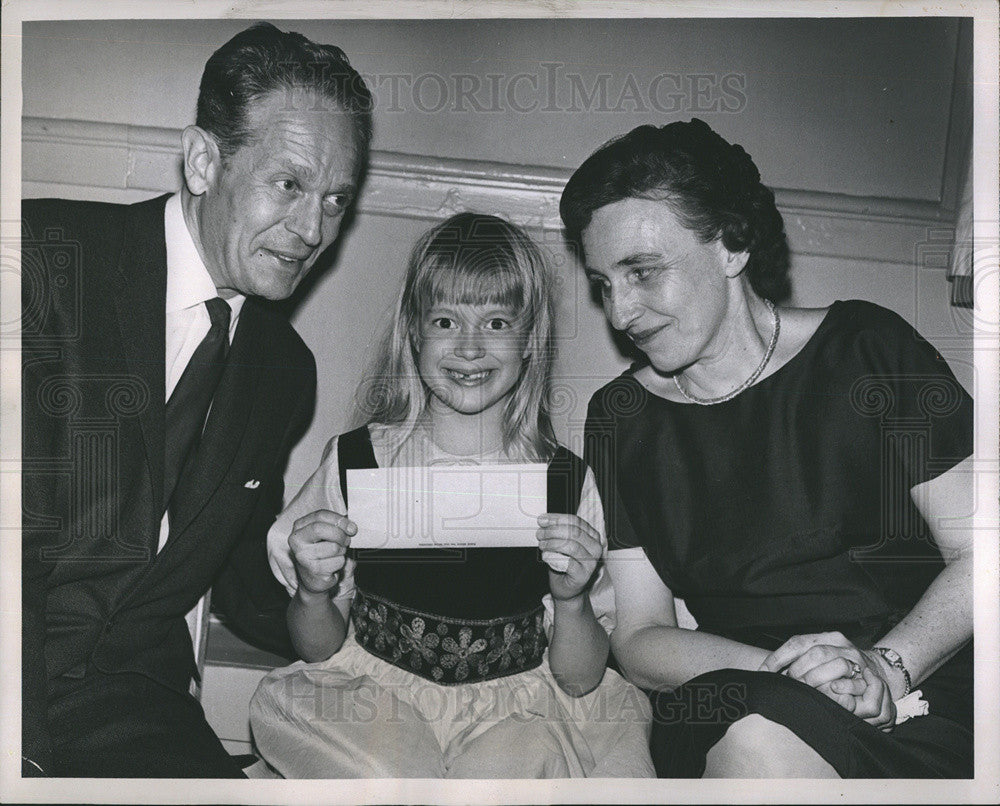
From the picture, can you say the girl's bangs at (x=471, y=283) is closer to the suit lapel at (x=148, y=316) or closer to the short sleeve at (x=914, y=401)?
the suit lapel at (x=148, y=316)

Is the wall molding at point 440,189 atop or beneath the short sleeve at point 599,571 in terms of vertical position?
atop

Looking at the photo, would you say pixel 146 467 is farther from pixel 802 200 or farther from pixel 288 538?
pixel 802 200

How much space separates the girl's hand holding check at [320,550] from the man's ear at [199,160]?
0.59 m

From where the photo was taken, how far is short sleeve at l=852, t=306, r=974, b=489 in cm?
173

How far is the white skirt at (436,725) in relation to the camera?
1.67 m

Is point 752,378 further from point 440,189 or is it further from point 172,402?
point 172,402

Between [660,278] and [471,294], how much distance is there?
31cm

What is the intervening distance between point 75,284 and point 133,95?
34 cm

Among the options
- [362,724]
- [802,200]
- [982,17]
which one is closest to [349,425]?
[362,724]

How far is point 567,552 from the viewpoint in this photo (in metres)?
1.67

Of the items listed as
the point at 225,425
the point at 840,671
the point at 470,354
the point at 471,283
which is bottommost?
the point at 840,671

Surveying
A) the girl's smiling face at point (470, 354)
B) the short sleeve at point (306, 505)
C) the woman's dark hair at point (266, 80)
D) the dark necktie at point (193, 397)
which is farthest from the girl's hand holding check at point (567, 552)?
the woman's dark hair at point (266, 80)

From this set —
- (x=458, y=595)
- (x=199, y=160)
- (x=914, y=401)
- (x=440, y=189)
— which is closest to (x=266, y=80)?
(x=199, y=160)

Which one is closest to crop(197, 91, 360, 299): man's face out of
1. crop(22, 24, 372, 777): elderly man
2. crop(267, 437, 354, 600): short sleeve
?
crop(22, 24, 372, 777): elderly man
